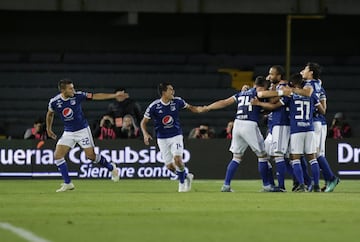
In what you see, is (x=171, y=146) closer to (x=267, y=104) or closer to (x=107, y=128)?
(x=267, y=104)

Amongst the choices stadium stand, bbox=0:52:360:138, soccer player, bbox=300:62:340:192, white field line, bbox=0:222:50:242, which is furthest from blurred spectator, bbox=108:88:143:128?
white field line, bbox=0:222:50:242

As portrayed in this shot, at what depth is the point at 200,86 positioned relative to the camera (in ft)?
123

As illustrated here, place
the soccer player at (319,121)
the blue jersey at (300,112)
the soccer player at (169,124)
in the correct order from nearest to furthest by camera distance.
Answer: the blue jersey at (300,112)
the soccer player at (319,121)
the soccer player at (169,124)

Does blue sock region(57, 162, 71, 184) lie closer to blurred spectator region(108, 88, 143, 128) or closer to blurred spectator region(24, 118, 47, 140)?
blurred spectator region(24, 118, 47, 140)

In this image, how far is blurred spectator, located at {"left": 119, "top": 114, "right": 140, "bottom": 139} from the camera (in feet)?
95.8

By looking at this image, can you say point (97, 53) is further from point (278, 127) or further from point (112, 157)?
point (278, 127)

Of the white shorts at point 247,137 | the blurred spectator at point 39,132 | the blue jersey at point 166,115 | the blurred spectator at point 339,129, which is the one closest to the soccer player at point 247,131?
the white shorts at point 247,137

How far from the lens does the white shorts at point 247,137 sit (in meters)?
20.9

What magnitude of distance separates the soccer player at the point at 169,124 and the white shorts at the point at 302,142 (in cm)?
197

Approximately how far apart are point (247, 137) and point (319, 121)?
1.38m

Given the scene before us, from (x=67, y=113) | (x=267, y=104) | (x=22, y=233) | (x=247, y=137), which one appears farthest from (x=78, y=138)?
(x=22, y=233)

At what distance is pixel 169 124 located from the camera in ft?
71.1

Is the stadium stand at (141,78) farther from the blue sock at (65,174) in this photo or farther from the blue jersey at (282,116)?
the blue jersey at (282,116)

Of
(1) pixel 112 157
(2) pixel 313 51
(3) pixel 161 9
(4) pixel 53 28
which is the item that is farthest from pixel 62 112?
(2) pixel 313 51
